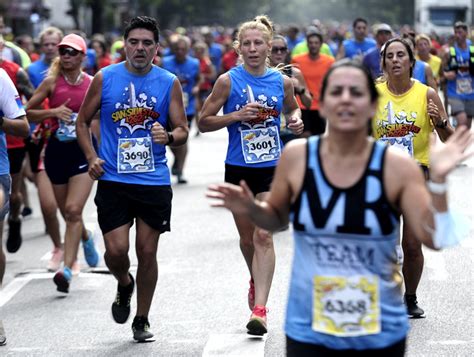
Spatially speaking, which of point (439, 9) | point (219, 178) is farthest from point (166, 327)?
point (439, 9)

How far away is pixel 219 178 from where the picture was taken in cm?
1867

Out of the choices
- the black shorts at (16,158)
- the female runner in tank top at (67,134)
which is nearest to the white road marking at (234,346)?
the female runner in tank top at (67,134)

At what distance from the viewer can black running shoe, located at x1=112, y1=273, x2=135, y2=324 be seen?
857 cm

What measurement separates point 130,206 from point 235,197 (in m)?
3.22

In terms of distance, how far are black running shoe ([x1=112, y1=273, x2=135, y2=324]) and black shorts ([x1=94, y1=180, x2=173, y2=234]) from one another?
50 cm

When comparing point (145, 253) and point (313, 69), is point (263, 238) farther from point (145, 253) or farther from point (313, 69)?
point (313, 69)

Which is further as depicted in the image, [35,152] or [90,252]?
[35,152]

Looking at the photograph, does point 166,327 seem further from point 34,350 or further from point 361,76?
point 361,76

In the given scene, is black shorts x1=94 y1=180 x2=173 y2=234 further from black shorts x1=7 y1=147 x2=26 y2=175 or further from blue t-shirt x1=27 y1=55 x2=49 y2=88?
blue t-shirt x1=27 y1=55 x2=49 y2=88

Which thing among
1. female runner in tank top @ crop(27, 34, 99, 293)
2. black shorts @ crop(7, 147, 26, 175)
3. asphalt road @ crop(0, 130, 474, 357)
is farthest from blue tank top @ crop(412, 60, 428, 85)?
black shorts @ crop(7, 147, 26, 175)

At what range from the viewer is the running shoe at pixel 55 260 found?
38.3 ft

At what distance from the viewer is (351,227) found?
4.96 metres

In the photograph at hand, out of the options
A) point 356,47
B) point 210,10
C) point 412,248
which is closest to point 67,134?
point 412,248

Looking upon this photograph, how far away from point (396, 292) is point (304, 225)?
436mm
